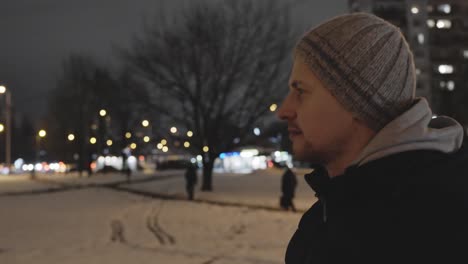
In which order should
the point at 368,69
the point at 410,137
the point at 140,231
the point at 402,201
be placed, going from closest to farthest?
1. the point at 402,201
2. the point at 410,137
3. the point at 368,69
4. the point at 140,231

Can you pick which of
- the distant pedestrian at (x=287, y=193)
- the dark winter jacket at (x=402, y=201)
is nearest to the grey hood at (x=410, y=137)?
the dark winter jacket at (x=402, y=201)

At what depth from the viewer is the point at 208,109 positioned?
33.2 metres

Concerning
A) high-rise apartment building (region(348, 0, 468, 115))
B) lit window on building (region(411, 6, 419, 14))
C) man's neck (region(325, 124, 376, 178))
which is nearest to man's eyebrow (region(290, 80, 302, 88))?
man's neck (region(325, 124, 376, 178))

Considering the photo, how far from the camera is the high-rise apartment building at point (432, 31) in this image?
6500cm

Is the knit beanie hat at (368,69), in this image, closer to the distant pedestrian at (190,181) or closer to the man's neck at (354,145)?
the man's neck at (354,145)

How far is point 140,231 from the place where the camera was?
47.1 ft

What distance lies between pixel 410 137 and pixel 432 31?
7549cm

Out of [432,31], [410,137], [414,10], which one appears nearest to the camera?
[410,137]

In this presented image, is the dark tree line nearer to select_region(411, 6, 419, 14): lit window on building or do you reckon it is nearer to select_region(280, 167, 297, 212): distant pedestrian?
select_region(280, 167, 297, 212): distant pedestrian

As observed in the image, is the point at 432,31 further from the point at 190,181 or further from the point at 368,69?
the point at 368,69

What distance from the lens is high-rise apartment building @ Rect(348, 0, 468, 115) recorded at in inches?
2559

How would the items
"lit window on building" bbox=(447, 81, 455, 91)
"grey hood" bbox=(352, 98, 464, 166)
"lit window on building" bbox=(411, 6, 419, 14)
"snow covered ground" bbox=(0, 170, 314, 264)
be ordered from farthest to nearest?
1. "lit window on building" bbox=(411, 6, 419, 14)
2. "lit window on building" bbox=(447, 81, 455, 91)
3. "snow covered ground" bbox=(0, 170, 314, 264)
4. "grey hood" bbox=(352, 98, 464, 166)

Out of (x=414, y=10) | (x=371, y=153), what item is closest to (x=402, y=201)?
(x=371, y=153)

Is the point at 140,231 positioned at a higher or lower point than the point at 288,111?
lower
